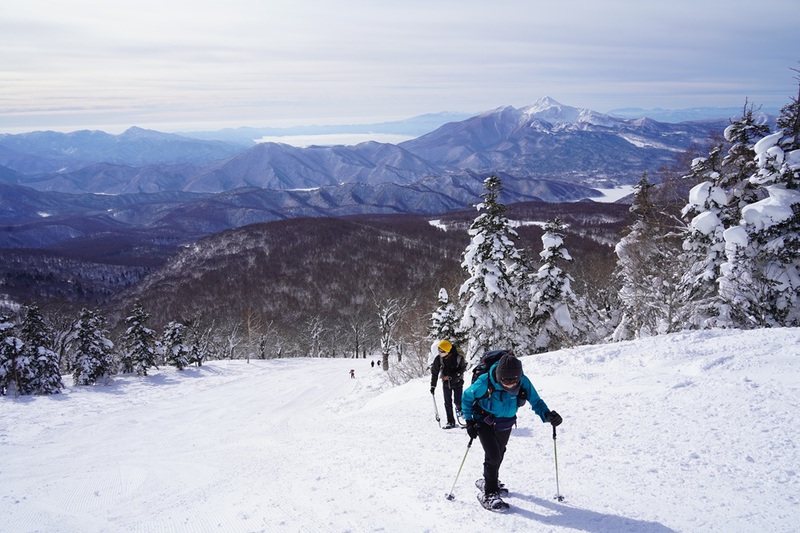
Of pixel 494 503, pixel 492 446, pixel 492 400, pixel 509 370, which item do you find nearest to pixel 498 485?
pixel 494 503

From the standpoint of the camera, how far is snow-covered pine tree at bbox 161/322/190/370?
36.5 meters

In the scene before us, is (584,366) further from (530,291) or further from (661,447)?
(530,291)

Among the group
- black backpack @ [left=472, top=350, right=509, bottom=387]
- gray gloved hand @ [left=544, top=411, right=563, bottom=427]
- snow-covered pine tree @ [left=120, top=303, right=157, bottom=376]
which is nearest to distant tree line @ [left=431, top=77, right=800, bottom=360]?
gray gloved hand @ [left=544, top=411, right=563, bottom=427]

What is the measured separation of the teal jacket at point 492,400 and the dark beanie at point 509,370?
0.29 m

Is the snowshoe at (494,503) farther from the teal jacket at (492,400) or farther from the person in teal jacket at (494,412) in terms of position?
the teal jacket at (492,400)

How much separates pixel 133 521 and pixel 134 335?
31.1 m

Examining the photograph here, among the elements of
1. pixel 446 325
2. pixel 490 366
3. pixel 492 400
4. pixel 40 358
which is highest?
pixel 490 366

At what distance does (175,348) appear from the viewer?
36.6 m

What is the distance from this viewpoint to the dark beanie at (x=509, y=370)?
4.77 meters

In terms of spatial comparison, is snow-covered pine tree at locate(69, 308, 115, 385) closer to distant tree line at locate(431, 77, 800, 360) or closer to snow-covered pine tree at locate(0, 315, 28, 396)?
snow-covered pine tree at locate(0, 315, 28, 396)

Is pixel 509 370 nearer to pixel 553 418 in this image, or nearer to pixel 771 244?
pixel 553 418

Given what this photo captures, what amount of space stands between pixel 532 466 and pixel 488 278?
12.3 metres

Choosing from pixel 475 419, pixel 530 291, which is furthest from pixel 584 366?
pixel 530 291

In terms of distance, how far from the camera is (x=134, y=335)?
33.6 metres
